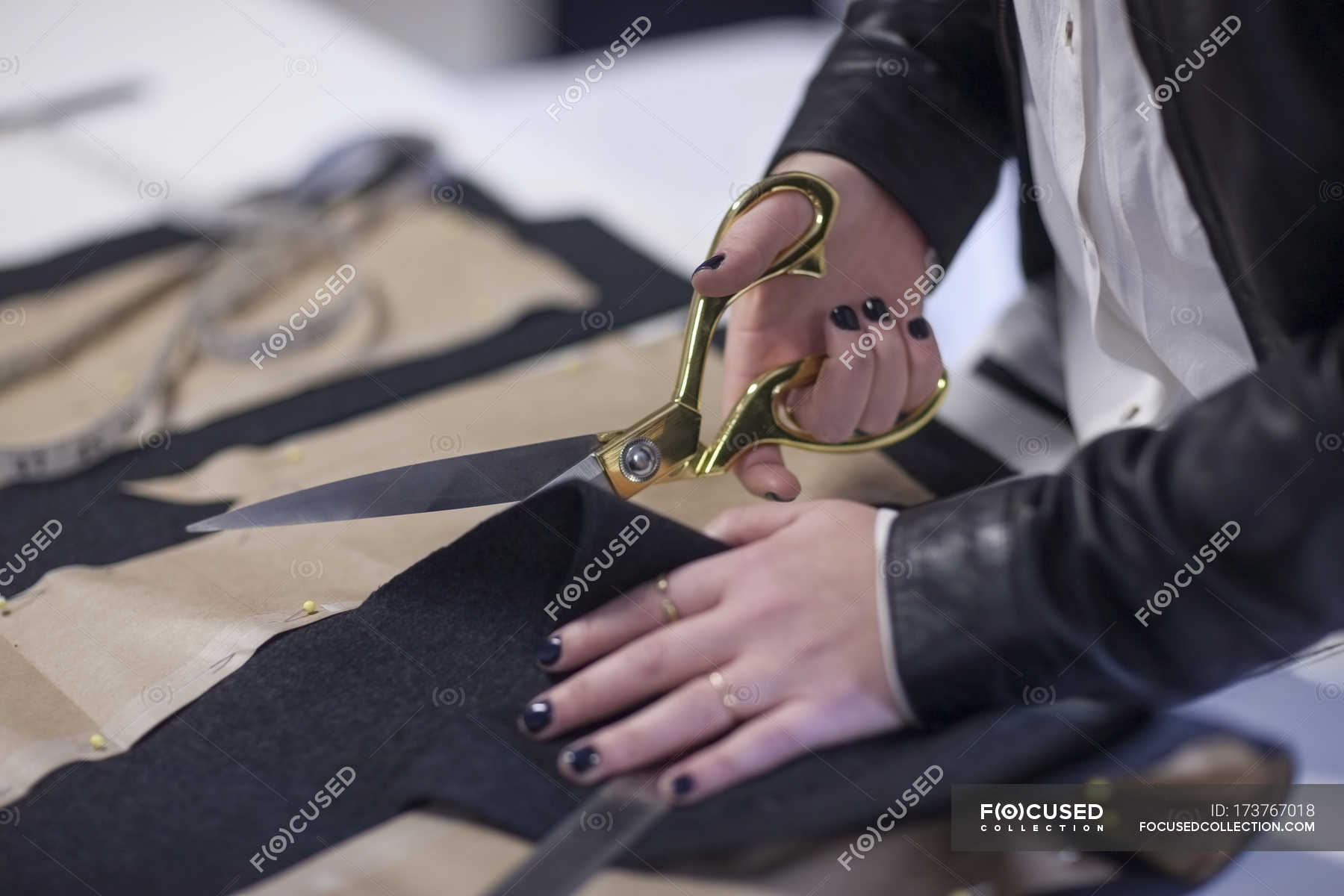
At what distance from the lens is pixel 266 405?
801 mm

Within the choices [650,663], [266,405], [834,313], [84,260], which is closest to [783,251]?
[834,313]

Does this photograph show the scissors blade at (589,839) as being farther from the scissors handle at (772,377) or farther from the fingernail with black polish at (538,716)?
the scissors handle at (772,377)

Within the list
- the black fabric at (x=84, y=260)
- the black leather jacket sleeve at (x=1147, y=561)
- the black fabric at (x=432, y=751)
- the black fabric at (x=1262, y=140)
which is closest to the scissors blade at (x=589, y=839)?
the black fabric at (x=432, y=751)

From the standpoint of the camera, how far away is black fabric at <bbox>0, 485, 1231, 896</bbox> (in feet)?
1.48

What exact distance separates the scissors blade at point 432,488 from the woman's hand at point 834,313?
0.37 feet

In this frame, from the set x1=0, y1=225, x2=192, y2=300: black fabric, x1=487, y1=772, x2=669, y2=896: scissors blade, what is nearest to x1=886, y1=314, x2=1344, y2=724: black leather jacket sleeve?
x1=487, y1=772, x2=669, y2=896: scissors blade

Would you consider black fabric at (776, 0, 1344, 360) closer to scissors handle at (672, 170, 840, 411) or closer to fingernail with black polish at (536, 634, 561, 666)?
scissors handle at (672, 170, 840, 411)

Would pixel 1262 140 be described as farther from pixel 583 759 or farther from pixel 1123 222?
pixel 583 759

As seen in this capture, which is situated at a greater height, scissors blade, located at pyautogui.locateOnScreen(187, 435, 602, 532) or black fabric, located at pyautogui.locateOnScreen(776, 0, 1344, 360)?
black fabric, located at pyautogui.locateOnScreen(776, 0, 1344, 360)

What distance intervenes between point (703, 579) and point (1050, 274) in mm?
427

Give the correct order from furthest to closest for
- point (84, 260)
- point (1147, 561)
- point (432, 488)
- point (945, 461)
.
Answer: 1. point (84, 260)
2. point (945, 461)
3. point (432, 488)
4. point (1147, 561)

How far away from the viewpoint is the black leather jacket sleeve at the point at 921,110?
2.23 ft

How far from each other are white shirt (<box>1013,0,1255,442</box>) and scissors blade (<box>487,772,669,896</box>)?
34 cm

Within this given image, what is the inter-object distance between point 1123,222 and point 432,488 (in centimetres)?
37
